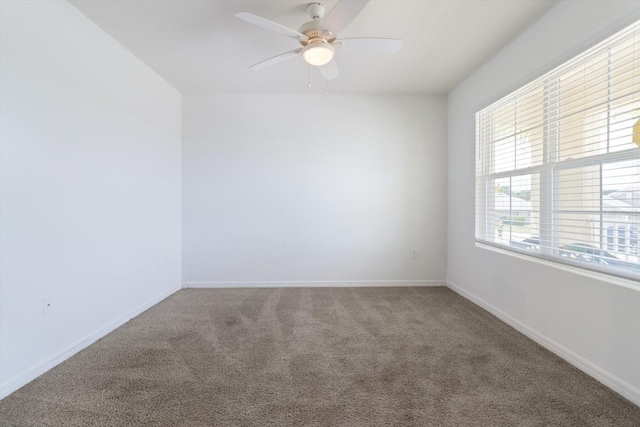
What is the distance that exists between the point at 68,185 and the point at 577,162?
366 cm

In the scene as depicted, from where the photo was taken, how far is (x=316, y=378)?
1731 millimetres

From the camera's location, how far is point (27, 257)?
5.67 feet

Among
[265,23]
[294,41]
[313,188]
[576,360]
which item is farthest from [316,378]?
[294,41]

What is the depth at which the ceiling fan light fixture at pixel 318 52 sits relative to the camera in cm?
191

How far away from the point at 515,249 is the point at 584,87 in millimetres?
1352

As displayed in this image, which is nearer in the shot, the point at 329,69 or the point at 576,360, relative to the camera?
the point at 576,360

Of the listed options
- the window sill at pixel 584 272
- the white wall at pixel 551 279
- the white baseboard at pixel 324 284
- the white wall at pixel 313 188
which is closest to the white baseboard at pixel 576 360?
the white wall at pixel 551 279

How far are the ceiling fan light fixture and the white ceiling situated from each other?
342 mm

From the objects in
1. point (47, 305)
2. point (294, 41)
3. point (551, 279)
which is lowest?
point (47, 305)

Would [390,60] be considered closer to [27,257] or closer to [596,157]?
[596,157]

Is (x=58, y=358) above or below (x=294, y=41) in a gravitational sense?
below

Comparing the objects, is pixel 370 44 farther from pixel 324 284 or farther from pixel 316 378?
pixel 324 284

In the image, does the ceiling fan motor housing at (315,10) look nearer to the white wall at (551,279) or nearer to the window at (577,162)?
the white wall at (551,279)

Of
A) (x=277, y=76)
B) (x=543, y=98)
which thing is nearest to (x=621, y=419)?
(x=543, y=98)
